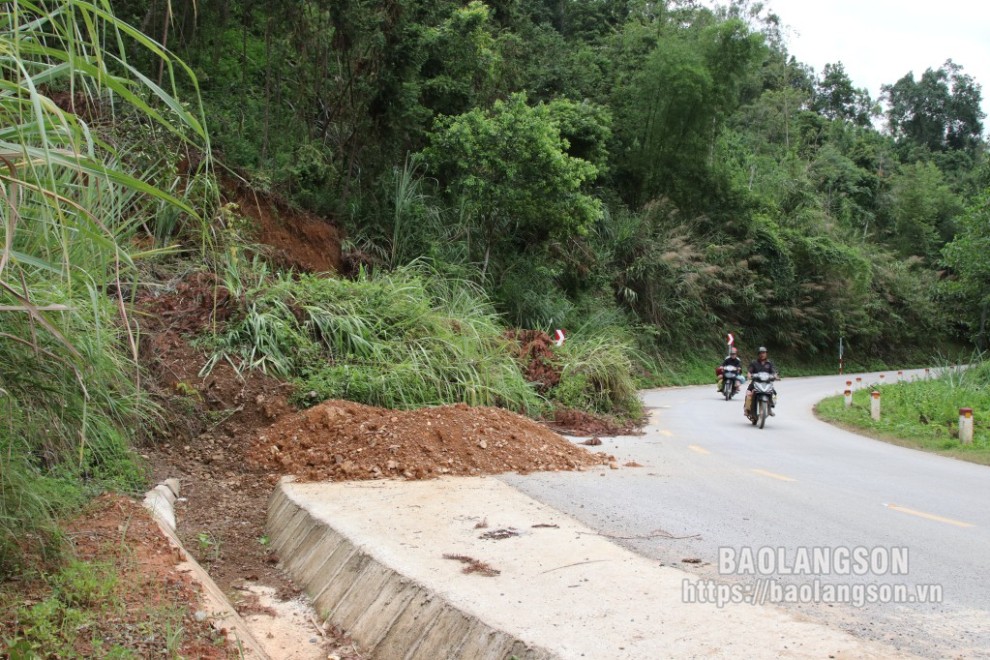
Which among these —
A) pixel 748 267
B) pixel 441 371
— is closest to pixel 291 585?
pixel 441 371

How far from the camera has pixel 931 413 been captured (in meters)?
16.5

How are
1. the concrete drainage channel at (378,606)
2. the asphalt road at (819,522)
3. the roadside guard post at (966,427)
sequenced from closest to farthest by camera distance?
the concrete drainage channel at (378,606) → the asphalt road at (819,522) → the roadside guard post at (966,427)

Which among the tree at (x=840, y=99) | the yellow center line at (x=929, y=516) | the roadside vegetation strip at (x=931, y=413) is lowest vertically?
the roadside vegetation strip at (x=931, y=413)

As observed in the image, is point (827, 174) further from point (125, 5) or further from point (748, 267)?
point (125, 5)

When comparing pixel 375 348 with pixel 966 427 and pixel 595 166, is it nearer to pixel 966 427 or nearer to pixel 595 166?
pixel 966 427

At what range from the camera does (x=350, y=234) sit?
19.7m

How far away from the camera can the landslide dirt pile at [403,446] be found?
8.93 metres

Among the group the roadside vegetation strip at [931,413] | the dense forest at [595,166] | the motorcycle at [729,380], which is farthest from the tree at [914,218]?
the motorcycle at [729,380]

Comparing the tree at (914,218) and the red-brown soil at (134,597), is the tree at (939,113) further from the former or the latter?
the red-brown soil at (134,597)

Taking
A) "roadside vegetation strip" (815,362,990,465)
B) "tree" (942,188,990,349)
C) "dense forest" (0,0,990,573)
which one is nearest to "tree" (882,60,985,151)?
"dense forest" (0,0,990,573)

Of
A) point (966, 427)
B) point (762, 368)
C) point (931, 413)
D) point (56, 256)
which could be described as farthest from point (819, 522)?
point (931, 413)

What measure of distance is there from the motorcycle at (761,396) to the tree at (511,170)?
753 centimetres

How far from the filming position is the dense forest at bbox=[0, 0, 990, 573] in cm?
411

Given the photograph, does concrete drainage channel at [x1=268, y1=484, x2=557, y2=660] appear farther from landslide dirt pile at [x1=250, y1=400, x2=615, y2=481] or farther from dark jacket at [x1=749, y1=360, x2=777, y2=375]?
dark jacket at [x1=749, y1=360, x2=777, y2=375]
